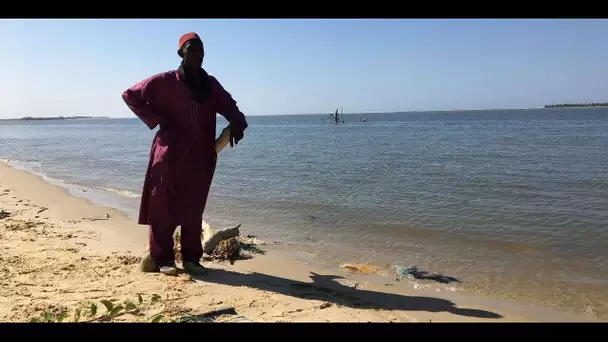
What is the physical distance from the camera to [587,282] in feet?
15.7

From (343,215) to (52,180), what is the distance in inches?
323

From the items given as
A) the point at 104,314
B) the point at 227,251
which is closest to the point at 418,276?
the point at 227,251

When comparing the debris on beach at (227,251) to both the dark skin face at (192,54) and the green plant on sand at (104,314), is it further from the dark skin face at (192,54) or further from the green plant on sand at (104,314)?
the dark skin face at (192,54)

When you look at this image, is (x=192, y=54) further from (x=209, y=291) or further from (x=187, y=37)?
(x=209, y=291)

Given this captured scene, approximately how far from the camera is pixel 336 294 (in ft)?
13.2

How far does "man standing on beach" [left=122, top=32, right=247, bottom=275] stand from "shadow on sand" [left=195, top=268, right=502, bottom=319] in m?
0.31

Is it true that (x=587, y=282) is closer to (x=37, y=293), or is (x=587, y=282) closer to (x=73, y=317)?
(x=73, y=317)

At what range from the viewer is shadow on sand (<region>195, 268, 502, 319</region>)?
379cm

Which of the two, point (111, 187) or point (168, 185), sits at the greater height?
point (168, 185)

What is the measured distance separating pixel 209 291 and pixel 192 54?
1.90 metres

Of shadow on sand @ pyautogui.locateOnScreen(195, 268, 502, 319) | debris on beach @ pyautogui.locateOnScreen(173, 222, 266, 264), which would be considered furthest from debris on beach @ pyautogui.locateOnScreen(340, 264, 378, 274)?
debris on beach @ pyautogui.locateOnScreen(173, 222, 266, 264)

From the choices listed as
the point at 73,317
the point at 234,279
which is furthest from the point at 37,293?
the point at 234,279

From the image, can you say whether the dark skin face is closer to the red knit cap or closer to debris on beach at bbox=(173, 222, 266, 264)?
the red knit cap

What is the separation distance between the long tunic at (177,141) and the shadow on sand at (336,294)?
2.08 ft
